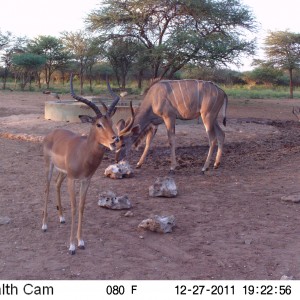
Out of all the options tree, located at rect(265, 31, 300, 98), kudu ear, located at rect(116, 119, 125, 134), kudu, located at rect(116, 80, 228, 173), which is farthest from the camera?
tree, located at rect(265, 31, 300, 98)

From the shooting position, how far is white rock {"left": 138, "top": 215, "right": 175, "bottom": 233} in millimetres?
5121

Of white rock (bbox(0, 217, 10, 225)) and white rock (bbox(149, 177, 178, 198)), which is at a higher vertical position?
white rock (bbox(149, 177, 178, 198))

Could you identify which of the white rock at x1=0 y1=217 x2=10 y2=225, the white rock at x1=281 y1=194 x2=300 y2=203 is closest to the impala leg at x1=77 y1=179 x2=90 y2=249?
the white rock at x1=0 y1=217 x2=10 y2=225

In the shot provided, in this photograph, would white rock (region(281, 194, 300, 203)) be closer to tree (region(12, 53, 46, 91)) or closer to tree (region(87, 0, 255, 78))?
tree (region(87, 0, 255, 78))

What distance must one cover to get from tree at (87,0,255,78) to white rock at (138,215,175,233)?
1589 centimetres

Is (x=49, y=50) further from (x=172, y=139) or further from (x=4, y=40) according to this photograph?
(x=172, y=139)

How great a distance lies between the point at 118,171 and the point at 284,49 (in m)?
29.6

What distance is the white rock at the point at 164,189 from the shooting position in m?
6.58

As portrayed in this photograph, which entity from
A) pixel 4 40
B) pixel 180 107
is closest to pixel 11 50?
pixel 4 40

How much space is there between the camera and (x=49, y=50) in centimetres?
3944

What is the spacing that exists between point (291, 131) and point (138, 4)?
1057 centimetres

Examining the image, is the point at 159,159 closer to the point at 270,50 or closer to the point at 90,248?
the point at 90,248

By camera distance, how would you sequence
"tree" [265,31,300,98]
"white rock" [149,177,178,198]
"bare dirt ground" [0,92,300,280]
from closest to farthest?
"bare dirt ground" [0,92,300,280] < "white rock" [149,177,178,198] < "tree" [265,31,300,98]

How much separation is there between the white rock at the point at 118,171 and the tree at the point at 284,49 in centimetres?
2835
